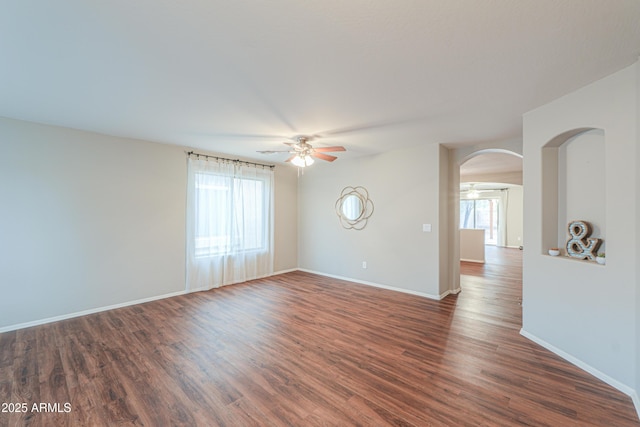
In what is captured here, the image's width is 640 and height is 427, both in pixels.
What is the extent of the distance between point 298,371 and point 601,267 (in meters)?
2.85

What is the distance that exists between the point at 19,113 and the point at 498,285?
25.9 feet

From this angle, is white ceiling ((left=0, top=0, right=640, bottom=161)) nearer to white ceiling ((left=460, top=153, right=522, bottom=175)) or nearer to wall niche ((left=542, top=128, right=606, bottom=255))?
wall niche ((left=542, top=128, right=606, bottom=255))

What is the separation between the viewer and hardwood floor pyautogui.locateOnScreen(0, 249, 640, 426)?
184 cm

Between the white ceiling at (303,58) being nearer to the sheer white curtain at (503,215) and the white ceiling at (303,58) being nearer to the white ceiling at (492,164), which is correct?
the white ceiling at (492,164)

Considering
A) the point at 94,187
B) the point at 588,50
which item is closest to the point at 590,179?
the point at 588,50

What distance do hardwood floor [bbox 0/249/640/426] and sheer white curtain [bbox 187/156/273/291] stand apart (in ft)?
3.76

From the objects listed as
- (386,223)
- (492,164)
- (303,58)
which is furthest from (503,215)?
(303,58)

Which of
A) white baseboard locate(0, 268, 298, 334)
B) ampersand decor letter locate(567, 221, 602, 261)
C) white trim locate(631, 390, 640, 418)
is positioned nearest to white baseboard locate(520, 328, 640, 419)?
white trim locate(631, 390, 640, 418)

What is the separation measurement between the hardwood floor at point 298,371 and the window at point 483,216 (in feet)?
30.2

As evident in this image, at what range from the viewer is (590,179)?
8.34ft

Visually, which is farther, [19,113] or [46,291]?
[46,291]

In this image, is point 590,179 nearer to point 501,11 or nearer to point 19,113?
point 501,11

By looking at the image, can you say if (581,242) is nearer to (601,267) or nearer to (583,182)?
(601,267)

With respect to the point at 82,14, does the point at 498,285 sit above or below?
below
